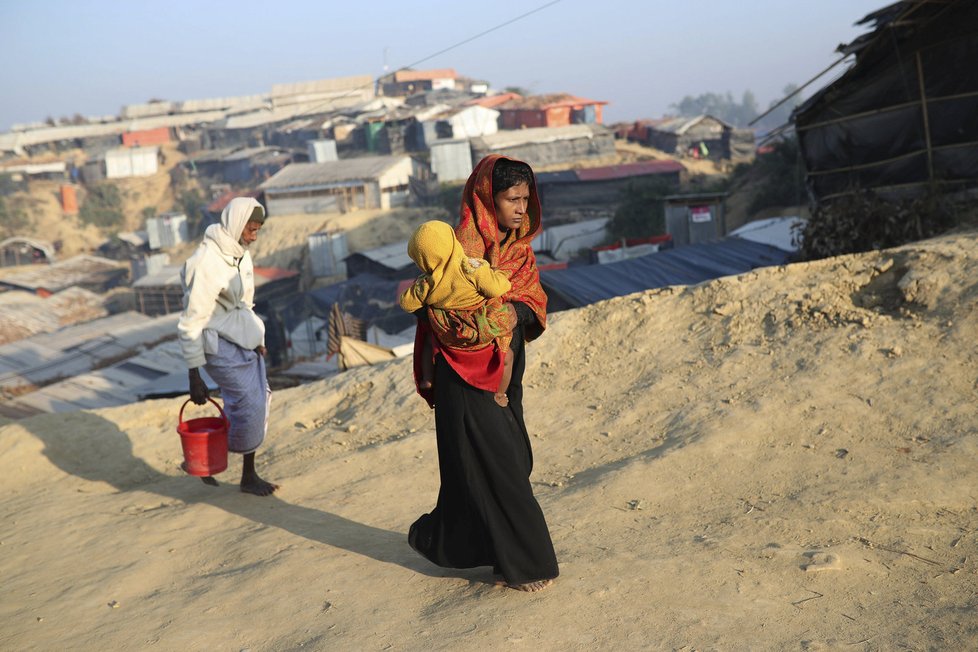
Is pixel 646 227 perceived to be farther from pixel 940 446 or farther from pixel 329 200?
pixel 940 446

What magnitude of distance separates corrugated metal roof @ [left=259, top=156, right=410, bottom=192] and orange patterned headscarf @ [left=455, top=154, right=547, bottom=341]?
33352 mm

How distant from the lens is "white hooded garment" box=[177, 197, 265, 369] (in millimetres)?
4371

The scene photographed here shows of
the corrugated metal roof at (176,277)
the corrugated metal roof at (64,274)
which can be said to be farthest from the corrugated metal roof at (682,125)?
the corrugated metal roof at (64,274)

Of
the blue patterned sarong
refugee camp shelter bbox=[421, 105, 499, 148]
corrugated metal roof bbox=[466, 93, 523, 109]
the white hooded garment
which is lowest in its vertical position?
the blue patterned sarong

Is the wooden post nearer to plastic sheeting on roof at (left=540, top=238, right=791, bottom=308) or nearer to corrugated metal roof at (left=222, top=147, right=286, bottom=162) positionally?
plastic sheeting on roof at (left=540, top=238, right=791, bottom=308)

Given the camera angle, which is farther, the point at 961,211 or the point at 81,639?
the point at 961,211

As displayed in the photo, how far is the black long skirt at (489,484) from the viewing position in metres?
2.94

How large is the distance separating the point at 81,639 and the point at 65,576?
2.87ft

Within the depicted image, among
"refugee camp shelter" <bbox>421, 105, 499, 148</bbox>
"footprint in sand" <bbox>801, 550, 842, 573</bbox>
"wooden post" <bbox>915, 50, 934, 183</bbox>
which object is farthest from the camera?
"refugee camp shelter" <bbox>421, 105, 499, 148</bbox>

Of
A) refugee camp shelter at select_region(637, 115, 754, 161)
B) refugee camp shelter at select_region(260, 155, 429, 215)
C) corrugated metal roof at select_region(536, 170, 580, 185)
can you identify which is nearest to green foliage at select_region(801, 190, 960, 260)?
corrugated metal roof at select_region(536, 170, 580, 185)

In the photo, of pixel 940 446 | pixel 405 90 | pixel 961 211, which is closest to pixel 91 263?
pixel 405 90

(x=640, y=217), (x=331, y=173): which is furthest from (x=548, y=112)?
(x=640, y=217)

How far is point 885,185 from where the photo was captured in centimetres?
1034

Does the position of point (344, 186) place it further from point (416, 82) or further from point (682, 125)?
point (416, 82)
